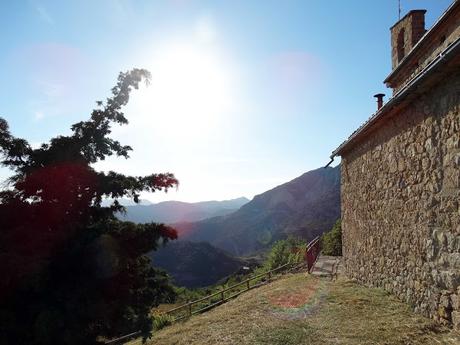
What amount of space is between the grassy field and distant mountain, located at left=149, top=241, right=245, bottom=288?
53.3 meters

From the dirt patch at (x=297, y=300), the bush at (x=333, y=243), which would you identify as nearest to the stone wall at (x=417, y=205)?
the dirt patch at (x=297, y=300)

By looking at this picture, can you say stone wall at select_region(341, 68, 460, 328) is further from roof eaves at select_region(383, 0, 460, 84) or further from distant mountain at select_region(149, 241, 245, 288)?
distant mountain at select_region(149, 241, 245, 288)

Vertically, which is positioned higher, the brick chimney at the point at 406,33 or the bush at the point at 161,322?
the brick chimney at the point at 406,33

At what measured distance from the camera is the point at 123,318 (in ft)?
22.5

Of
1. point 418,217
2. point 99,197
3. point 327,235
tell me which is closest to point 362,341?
point 418,217

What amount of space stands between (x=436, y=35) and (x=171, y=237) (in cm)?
863

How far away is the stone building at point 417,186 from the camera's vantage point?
5.86 meters

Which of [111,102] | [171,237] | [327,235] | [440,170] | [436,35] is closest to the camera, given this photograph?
[440,170]

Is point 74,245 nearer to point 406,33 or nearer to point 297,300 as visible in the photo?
point 297,300

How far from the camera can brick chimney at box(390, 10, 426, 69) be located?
41.5 ft

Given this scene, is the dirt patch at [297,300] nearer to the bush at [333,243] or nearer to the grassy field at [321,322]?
the grassy field at [321,322]

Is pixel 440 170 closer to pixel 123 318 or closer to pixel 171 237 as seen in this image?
pixel 171 237

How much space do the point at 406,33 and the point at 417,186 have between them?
815cm

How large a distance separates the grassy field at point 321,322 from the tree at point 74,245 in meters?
2.02
